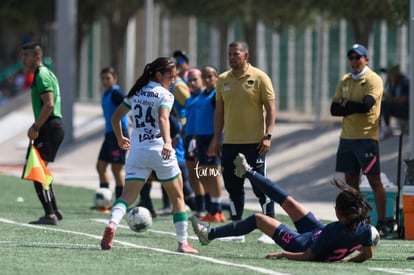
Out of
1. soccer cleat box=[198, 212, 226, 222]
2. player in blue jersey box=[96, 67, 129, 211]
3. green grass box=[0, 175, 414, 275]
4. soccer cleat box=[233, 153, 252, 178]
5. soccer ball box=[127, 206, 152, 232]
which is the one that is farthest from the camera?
player in blue jersey box=[96, 67, 129, 211]

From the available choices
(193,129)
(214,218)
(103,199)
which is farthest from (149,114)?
(103,199)

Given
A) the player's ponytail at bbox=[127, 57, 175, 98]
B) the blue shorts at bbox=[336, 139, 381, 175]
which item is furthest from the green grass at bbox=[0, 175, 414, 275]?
the player's ponytail at bbox=[127, 57, 175, 98]

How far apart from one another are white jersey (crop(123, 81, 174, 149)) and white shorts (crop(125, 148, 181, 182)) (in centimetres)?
6

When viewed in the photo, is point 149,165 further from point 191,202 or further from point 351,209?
point 191,202

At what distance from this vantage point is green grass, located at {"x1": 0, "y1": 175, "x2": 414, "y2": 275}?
10.5 m

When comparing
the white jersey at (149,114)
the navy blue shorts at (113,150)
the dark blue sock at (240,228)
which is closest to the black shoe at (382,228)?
the dark blue sock at (240,228)

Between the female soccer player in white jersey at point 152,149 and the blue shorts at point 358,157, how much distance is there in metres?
3.21

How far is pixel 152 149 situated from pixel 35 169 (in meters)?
3.15

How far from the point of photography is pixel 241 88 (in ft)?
43.3

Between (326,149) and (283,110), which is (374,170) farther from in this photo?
(283,110)

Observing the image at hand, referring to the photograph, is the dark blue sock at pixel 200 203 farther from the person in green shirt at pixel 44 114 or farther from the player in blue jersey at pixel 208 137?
the person in green shirt at pixel 44 114

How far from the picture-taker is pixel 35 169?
14516 millimetres

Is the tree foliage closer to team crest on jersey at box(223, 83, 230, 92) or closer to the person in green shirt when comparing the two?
the person in green shirt

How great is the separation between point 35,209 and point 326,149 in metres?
8.86
